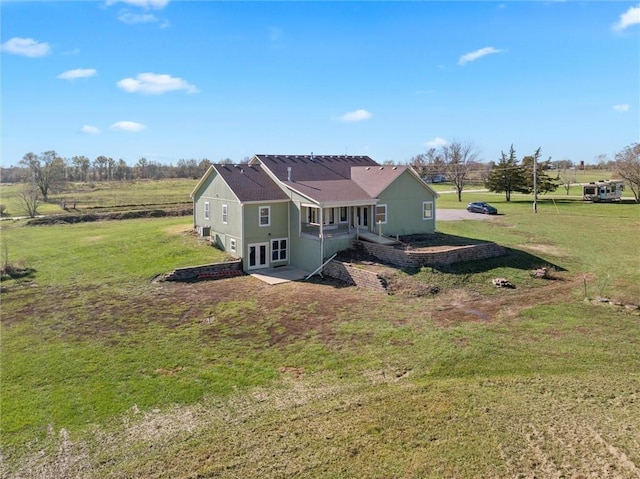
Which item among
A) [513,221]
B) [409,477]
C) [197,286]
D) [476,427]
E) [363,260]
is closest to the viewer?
[409,477]

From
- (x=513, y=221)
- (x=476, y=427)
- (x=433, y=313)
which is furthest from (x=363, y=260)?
(x=513, y=221)

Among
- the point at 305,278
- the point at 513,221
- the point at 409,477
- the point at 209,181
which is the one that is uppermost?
the point at 209,181

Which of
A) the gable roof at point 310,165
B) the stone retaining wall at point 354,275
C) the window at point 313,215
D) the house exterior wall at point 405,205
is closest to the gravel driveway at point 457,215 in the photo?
the gable roof at point 310,165

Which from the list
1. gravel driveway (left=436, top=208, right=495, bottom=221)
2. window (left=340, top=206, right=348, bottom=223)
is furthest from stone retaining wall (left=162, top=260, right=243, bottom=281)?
gravel driveway (left=436, top=208, right=495, bottom=221)

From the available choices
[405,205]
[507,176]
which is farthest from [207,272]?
[507,176]

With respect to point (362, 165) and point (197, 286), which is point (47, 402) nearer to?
point (197, 286)
